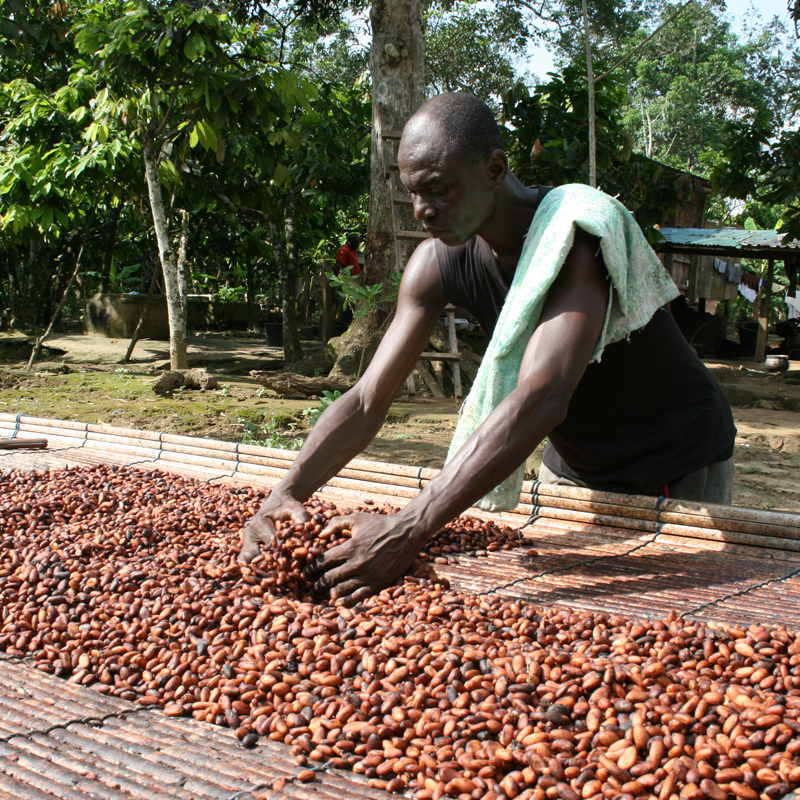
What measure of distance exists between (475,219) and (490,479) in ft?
1.86

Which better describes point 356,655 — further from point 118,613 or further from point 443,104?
point 443,104

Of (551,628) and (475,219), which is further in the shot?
(475,219)

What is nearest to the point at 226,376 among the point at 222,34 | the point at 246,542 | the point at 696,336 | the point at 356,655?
the point at 222,34

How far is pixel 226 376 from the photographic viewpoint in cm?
798

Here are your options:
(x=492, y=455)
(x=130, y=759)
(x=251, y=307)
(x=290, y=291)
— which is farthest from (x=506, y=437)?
(x=251, y=307)

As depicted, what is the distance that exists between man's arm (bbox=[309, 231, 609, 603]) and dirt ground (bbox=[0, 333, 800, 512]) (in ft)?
8.57

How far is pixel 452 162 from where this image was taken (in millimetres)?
1628

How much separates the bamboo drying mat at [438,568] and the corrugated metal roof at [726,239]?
9132 millimetres

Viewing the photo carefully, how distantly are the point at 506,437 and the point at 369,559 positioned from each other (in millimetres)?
376

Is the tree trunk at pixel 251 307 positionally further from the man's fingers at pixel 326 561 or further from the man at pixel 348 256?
the man's fingers at pixel 326 561

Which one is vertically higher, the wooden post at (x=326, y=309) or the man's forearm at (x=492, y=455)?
the wooden post at (x=326, y=309)

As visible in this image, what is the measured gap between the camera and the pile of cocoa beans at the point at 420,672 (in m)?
1.07

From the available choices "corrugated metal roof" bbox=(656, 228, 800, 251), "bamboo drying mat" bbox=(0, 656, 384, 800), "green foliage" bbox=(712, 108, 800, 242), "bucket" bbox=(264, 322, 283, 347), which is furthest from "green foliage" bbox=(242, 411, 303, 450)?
"corrugated metal roof" bbox=(656, 228, 800, 251)

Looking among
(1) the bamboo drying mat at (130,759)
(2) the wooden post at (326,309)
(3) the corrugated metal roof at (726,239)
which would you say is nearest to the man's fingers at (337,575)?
(1) the bamboo drying mat at (130,759)
